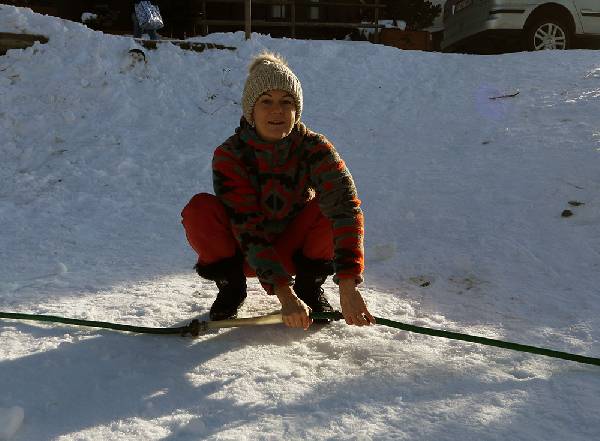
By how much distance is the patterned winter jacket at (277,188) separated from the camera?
2113 mm

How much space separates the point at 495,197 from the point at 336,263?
8.16 feet

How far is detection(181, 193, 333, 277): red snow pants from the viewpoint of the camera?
2.30 meters

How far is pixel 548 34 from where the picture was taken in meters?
9.09

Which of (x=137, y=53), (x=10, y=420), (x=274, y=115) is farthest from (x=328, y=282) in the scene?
(x=137, y=53)

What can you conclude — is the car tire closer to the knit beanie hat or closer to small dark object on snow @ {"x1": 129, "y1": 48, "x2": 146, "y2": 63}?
small dark object on snow @ {"x1": 129, "y1": 48, "x2": 146, "y2": 63}

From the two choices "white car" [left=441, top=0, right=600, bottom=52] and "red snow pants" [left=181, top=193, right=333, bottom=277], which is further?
"white car" [left=441, top=0, right=600, bottom=52]

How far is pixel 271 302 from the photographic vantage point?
274 cm

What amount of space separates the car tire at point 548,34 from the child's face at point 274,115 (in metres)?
7.99

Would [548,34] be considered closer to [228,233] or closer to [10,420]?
[228,233]

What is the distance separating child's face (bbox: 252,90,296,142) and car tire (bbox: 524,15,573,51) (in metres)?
7.99

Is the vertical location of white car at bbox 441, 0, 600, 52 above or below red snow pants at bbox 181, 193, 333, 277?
above

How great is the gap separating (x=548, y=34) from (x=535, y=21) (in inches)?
13.3

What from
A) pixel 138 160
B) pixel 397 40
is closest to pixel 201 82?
pixel 138 160

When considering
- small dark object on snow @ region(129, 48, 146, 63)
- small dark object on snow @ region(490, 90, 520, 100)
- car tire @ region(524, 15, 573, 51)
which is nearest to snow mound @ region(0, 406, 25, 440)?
small dark object on snow @ region(490, 90, 520, 100)
